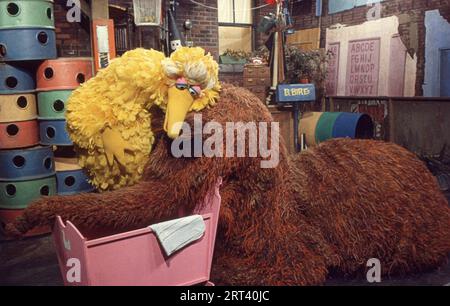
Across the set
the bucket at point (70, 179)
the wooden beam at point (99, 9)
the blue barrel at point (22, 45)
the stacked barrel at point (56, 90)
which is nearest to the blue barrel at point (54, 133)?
the stacked barrel at point (56, 90)

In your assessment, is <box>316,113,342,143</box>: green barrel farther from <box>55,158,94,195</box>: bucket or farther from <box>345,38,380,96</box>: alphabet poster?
<box>55,158,94,195</box>: bucket

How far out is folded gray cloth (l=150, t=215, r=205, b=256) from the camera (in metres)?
1.20

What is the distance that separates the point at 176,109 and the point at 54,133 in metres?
1.82

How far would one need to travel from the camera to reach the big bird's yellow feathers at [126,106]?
1.34 metres

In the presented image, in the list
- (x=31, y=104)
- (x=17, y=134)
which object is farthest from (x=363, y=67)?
(x=17, y=134)

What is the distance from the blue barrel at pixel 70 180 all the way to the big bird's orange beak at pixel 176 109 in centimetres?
182

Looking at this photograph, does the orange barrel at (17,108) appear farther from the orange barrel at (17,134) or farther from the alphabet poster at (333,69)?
the alphabet poster at (333,69)

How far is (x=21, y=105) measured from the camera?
2.84m

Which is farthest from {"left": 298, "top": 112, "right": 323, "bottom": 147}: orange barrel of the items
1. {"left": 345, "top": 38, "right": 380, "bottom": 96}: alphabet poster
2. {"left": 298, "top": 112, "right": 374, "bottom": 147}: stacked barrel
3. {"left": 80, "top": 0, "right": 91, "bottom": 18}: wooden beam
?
{"left": 80, "top": 0, "right": 91, "bottom": 18}: wooden beam

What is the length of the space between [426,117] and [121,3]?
3.60 m

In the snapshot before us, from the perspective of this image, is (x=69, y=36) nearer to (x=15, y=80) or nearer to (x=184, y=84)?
(x=15, y=80)
